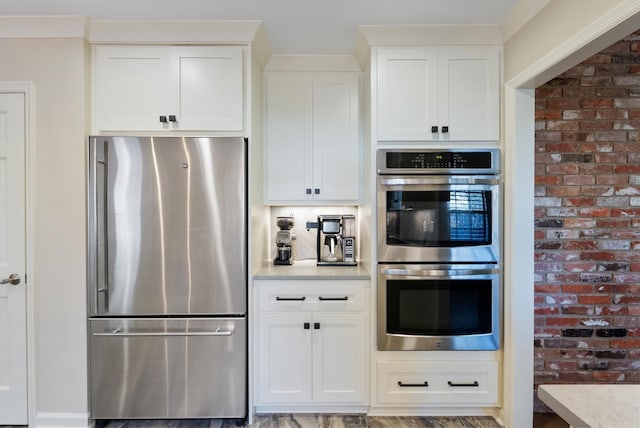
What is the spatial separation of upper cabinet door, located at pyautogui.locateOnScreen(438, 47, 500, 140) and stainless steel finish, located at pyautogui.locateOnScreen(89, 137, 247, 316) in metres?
1.31

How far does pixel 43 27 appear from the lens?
2.10 metres

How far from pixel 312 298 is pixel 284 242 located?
0.57 metres

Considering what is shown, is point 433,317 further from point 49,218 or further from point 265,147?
point 49,218

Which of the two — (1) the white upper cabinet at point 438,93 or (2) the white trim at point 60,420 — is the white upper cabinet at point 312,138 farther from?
(2) the white trim at point 60,420

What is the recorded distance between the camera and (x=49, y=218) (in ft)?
6.99

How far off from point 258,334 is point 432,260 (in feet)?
3.90

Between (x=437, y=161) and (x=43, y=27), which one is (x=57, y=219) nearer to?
(x=43, y=27)

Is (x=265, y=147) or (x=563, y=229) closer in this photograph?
(x=563, y=229)

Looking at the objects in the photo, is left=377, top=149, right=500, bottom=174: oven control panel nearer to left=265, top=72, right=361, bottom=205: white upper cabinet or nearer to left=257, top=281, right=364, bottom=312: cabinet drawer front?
left=265, top=72, right=361, bottom=205: white upper cabinet

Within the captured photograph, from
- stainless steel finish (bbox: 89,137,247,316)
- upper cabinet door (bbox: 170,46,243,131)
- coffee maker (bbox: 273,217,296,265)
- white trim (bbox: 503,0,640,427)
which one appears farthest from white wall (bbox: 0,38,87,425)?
white trim (bbox: 503,0,640,427)

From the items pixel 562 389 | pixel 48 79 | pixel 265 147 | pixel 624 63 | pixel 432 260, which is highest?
pixel 624 63

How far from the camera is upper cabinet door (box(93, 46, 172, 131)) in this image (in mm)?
2174

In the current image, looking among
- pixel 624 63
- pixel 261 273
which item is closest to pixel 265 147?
pixel 261 273

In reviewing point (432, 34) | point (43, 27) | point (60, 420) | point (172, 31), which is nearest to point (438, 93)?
point (432, 34)
